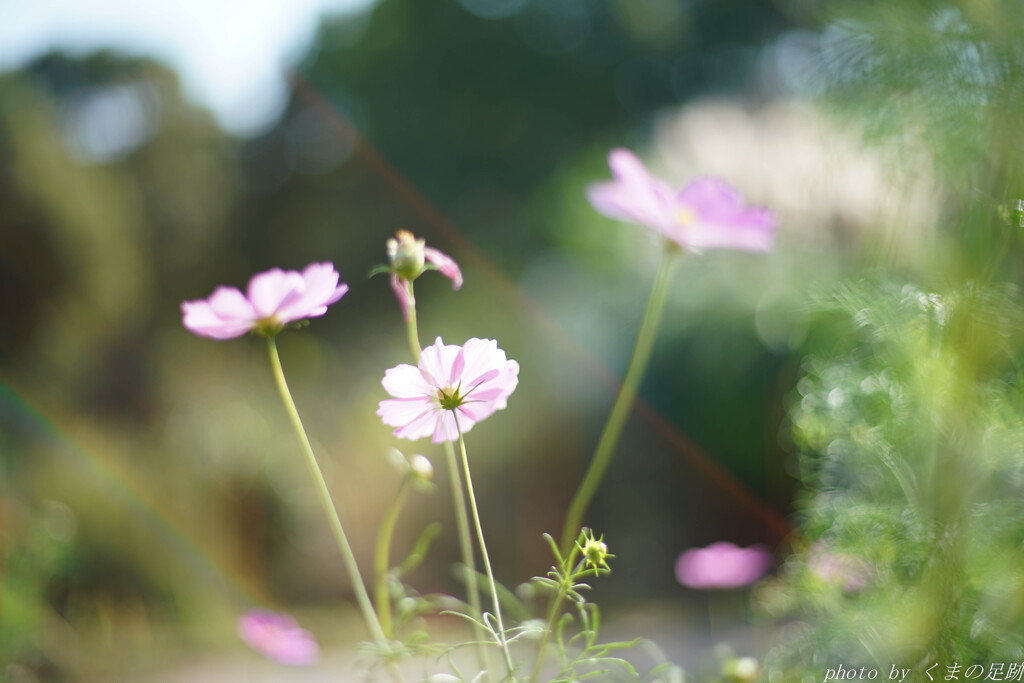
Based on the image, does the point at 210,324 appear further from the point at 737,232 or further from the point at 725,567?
the point at 725,567

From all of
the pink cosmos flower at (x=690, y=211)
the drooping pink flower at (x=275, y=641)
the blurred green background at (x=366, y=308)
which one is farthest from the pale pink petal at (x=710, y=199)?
the blurred green background at (x=366, y=308)

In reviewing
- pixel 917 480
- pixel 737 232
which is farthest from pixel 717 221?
pixel 917 480

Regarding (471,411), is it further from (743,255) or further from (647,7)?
(647,7)

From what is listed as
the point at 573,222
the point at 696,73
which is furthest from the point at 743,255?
the point at 696,73

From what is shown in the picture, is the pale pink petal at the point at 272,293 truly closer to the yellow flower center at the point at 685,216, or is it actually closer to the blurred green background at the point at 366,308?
the yellow flower center at the point at 685,216

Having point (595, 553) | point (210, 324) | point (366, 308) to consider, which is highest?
A: point (366, 308)

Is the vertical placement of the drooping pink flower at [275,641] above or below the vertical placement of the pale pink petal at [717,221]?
below

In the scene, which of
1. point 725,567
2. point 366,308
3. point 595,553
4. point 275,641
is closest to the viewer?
point 595,553
